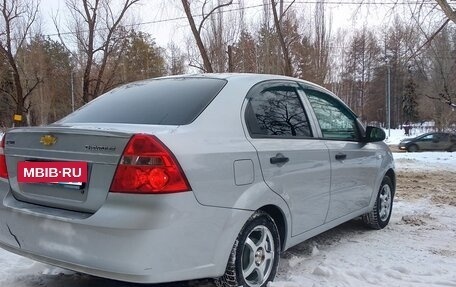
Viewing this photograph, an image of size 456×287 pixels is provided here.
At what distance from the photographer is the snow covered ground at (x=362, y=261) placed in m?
3.33

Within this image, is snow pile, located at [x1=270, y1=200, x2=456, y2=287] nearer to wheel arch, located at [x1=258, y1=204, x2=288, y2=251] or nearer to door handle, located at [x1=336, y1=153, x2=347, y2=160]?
wheel arch, located at [x1=258, y1=204, x2=288, y2=251]

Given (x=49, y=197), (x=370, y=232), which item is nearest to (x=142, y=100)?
(x=49, y=197)

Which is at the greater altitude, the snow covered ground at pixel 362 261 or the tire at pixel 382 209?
the tire at pixel 382 209

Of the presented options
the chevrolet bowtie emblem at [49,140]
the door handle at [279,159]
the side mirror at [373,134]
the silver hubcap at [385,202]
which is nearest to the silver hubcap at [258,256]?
the door handle at [279,159]

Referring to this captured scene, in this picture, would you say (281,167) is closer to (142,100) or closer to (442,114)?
(142,100)

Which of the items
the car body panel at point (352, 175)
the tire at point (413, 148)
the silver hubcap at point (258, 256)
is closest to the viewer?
the silver hubcap at point (258, 256)

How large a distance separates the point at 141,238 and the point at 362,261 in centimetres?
225

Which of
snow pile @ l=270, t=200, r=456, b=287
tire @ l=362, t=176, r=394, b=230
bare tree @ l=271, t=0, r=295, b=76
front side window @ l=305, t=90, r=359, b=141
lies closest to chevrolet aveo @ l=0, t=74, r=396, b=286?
front side window @ l=305, t=90, r=359, b=141

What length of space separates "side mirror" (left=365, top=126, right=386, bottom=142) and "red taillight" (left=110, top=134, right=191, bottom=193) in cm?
264

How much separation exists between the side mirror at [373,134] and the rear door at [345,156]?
0.25 ft

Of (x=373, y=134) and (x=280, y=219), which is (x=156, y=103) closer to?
(x=280, y=219)

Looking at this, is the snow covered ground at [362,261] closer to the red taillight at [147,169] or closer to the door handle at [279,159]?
the door handle at [279,159]

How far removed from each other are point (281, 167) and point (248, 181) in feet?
1.34

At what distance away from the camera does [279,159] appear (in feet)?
10.4
